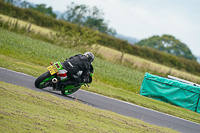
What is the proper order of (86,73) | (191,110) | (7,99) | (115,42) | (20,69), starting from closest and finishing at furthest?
(7,99)
(86,73)
(20,69)
(191,110)
(115,42)

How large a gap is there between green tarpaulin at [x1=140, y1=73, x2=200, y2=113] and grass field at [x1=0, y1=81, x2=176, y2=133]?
8175 mm

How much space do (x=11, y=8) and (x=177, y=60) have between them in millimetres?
33001

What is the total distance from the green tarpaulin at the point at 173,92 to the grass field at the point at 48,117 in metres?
8.17

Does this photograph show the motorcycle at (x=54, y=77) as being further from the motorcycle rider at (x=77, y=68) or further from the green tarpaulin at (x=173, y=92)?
the green tarpaulin at (x=173, y=92)

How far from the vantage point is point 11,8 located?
48000mm

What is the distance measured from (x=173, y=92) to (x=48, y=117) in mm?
11699

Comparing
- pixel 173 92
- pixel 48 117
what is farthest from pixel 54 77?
pixel 173 92

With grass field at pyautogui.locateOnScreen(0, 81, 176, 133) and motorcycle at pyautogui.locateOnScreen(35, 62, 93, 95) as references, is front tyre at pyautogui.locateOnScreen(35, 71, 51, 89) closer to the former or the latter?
motorcycle at pyautogui.locateOnScreen(35, 62, 93, 95)

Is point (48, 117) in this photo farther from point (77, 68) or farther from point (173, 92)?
point (173, 92)

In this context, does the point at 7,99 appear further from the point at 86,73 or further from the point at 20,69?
the point at 20,69

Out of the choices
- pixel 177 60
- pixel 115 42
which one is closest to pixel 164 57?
pixel 177 60

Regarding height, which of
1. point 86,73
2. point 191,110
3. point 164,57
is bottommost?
point 191,110

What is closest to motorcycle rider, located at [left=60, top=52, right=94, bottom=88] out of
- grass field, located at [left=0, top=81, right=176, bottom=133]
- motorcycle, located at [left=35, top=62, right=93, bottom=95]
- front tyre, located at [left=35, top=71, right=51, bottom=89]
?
motorcycle, located at [left=35, top=62, right=93, bottom=95]

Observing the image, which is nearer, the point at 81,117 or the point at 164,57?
the point at 81,117
